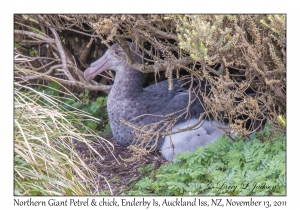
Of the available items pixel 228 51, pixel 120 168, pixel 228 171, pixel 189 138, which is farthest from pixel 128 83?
pixel 228 171

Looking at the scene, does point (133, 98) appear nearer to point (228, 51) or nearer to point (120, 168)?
point (120, 168)

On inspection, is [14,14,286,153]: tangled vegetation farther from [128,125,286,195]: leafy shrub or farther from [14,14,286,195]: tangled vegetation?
[128,125,286,195]: leafy shrub

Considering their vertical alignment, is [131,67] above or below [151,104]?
above

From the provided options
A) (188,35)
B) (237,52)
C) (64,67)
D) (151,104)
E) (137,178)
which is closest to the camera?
(188,35)

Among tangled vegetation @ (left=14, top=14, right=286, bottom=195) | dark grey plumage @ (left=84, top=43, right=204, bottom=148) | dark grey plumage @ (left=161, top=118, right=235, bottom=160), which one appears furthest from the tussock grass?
dark grey plumage @ (left=84, top=43, right=204, bottom=148)

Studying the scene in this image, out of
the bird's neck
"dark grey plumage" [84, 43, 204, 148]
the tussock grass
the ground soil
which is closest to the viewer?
the tussock grass

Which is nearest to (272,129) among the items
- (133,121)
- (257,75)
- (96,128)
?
(257,75)

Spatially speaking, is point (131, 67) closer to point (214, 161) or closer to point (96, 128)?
point (96, 128)
